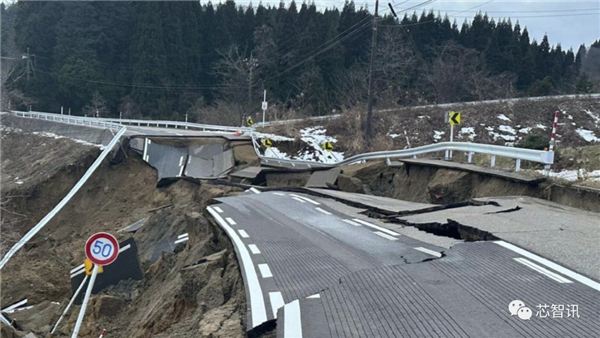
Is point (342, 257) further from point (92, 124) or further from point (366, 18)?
point (366, 18)

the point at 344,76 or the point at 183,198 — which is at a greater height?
the point at 344,76

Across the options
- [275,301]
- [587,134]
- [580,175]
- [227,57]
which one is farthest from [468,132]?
[227,57]

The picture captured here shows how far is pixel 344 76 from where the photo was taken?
195 ft

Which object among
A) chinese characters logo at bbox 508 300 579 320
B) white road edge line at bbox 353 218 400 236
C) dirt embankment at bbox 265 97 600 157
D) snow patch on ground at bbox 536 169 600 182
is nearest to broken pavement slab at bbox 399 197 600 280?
white road edge line at bbox 353 218 400 236

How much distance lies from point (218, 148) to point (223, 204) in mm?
13952

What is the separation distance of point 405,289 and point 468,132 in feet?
93.8

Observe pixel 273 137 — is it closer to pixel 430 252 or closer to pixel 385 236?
pixel 385 236

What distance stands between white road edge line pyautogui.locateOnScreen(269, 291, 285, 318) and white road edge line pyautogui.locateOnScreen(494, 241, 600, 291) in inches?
125

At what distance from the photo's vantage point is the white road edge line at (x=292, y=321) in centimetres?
459

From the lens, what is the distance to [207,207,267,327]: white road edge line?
5.26 m

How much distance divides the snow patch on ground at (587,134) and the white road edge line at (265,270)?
91.1ft

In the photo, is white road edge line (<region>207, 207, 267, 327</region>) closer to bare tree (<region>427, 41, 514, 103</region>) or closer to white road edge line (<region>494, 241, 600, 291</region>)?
white road edge line (<region>494, 241, 600, 291</region>)

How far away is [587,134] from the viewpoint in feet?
104

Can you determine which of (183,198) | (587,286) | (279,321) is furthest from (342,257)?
(183,198)
